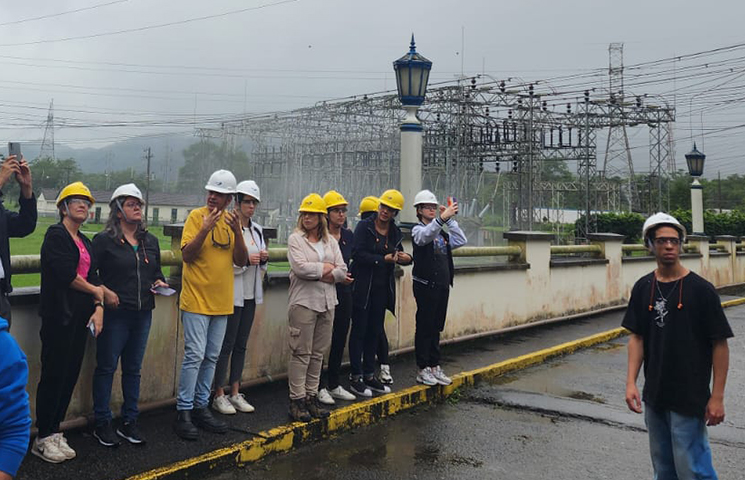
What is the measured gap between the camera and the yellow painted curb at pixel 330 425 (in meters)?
3.97

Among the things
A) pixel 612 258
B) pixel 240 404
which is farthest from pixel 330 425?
pixel 612 258

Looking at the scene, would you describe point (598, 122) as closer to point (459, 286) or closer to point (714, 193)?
point (459, 286)

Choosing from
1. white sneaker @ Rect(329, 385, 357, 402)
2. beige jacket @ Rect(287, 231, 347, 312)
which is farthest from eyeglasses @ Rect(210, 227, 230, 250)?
white sneaker @ Rect(329, 385, 357, 402)

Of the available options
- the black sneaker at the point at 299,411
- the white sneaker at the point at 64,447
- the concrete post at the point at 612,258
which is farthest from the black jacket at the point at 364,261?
the concrete post at the point at 612,258

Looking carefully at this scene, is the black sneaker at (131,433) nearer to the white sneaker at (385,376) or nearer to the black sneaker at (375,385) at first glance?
the black sneaker at (375,385)

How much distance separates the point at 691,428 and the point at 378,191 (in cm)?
2943

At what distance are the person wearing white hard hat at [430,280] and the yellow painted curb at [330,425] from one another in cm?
28

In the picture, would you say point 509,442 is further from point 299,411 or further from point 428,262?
point 428,262

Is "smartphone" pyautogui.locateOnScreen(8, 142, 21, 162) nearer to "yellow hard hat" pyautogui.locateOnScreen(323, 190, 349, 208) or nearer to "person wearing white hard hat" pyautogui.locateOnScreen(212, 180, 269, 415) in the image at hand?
"person wearing white hard hat" pyautogui.locateOnScreen(212, 180, 269, 415)

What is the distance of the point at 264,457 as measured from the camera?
14.5 ft

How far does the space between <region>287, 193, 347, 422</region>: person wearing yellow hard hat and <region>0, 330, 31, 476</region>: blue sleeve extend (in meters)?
3.22

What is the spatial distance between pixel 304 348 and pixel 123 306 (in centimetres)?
145

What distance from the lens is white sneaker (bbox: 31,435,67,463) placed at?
153 inches

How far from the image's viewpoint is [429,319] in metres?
6.02
